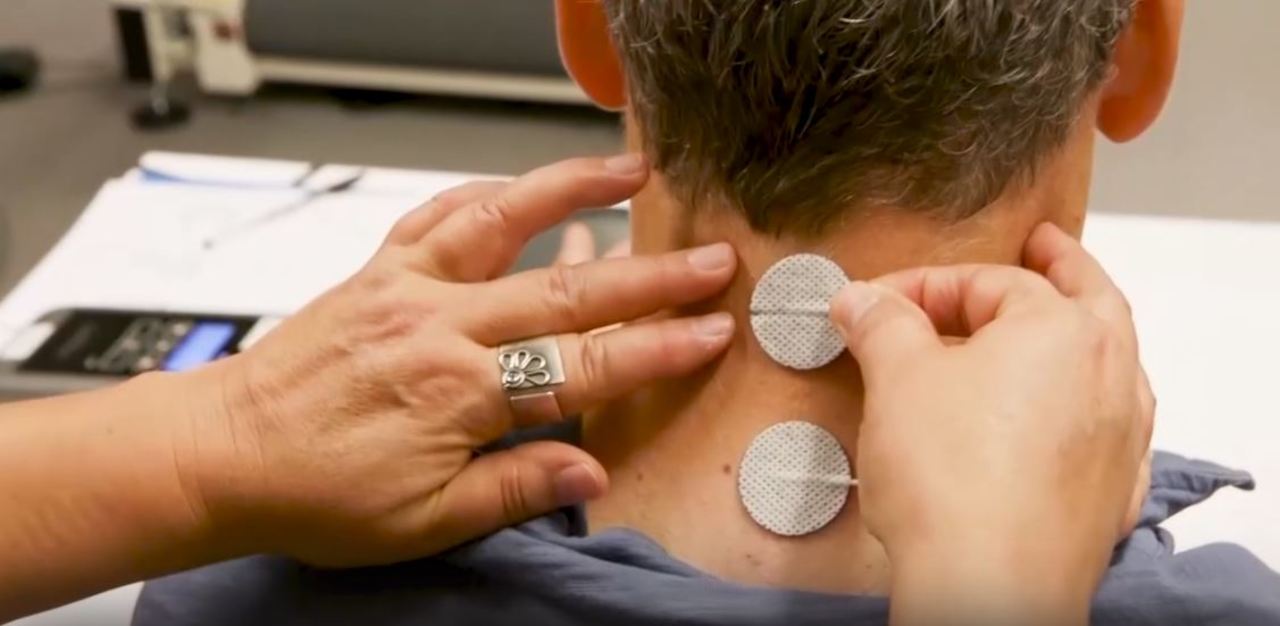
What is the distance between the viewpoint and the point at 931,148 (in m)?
0.65

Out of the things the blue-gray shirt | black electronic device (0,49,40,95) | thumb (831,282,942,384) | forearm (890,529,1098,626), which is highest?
thumb (831,282,942,384)

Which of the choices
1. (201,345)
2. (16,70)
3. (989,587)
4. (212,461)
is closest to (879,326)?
(989,587)

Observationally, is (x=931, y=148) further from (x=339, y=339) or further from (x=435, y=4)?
(x=435, y=4)

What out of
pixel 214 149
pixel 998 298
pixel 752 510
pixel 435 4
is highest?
pixel 998 298

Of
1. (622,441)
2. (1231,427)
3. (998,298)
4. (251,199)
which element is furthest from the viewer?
(251,199)

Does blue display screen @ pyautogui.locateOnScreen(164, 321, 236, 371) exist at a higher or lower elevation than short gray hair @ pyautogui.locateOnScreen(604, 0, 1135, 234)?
lower

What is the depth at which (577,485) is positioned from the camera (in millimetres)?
700

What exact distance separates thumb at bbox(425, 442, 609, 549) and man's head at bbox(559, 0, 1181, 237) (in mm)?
152

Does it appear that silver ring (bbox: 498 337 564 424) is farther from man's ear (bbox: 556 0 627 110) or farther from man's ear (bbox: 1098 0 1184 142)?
man's ear (bbox: 1098 0 1184 142)

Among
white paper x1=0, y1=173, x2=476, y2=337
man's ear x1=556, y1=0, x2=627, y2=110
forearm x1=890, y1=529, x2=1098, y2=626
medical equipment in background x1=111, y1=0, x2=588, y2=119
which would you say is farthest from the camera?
medical equipment in background x1=111, y1=0, x2=588, y2=119

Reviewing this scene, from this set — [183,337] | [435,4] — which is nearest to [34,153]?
[435,4]

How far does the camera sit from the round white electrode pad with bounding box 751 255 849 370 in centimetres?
67

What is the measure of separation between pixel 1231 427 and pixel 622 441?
572mm

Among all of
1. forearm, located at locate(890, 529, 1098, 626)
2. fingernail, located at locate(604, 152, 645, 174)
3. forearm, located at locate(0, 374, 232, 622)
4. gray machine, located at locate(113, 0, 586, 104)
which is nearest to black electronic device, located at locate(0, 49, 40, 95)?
gray machine, located at locate(113, 0, 586, 104)
